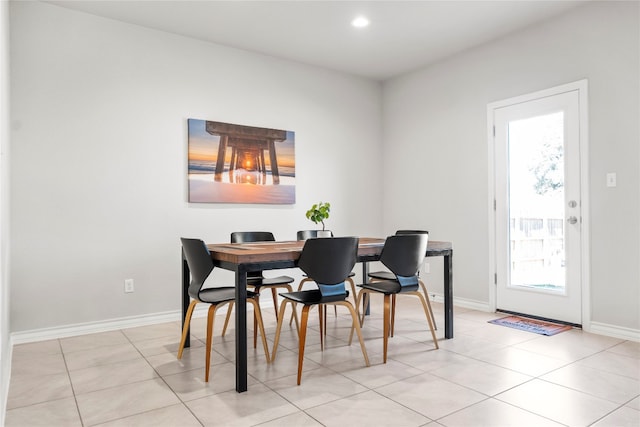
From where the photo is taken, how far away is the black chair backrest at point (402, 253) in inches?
114

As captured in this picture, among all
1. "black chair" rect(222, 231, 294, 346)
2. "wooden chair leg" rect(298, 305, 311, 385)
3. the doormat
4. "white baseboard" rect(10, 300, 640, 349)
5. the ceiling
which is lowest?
the doormat

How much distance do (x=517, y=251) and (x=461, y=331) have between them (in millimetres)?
1099

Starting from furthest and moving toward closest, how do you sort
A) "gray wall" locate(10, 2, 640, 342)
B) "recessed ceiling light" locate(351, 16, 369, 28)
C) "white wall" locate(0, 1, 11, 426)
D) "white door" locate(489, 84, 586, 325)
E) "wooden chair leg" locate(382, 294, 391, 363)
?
"recessed ceiling light" locate(351, 16, 369, 28) → "white door" locate(489, 84, 586, 325) → "gray wall" locate(10, 2, 640, 342) → "wooden chair leg" locate(382, 294, 391, 363) → "white wall" locate(0, 1, 11, 426)

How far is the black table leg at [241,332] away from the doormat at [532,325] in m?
2.43

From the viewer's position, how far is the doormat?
3.51 meters

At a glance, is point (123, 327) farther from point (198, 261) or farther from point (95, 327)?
point (198, 261)

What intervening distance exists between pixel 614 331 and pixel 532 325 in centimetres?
58

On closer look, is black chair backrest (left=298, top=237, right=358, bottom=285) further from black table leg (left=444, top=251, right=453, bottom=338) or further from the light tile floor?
black table leg (left=444, top=251, right=453, bottom=338)

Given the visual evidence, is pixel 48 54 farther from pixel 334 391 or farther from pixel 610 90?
pixel 610 90

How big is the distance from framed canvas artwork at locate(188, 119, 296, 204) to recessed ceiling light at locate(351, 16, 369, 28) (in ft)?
4.43

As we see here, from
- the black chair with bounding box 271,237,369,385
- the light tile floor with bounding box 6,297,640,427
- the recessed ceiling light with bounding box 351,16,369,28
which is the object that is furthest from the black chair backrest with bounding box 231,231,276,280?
the recessed ceiling light with bounding box 351,16,369,28

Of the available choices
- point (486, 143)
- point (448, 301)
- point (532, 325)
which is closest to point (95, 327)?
point (448, 301)

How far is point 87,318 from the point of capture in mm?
3590

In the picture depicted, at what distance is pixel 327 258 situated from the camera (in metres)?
2.56
